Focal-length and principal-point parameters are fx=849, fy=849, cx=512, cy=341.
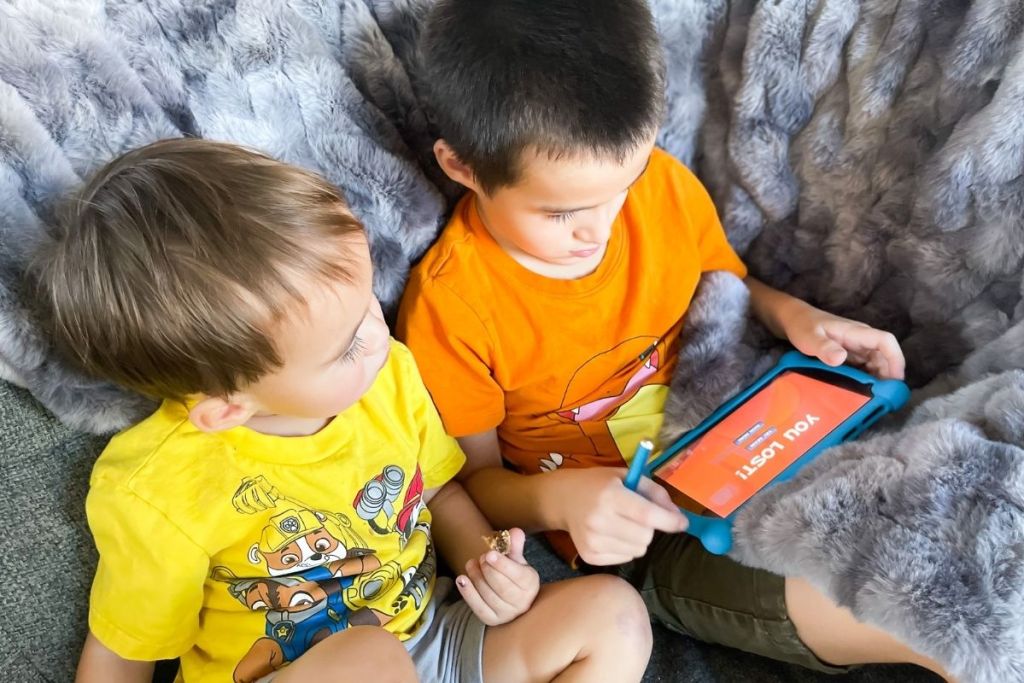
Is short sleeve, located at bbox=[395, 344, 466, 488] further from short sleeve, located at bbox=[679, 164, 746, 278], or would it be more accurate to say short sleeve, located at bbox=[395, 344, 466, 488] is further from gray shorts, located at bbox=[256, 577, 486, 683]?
short sleeve, located at bbox=[679, 164, 746, 278]

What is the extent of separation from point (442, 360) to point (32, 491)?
0.38 metres

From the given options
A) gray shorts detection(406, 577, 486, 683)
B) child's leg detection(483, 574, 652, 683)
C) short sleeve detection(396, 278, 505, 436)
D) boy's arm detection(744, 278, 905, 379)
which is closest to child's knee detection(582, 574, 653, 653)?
child's leg detection(483, 574, 652, 683)

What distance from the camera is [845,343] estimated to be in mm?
900

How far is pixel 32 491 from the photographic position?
0.72 m

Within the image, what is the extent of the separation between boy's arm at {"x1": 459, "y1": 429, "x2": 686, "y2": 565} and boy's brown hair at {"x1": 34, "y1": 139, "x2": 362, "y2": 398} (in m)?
0.30

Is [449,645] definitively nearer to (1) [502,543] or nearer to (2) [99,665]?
(1) [502,543]

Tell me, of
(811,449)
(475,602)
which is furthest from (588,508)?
(811,449)

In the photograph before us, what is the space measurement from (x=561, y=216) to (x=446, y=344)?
18cm

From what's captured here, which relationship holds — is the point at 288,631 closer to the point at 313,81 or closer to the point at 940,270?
the point at 313,81

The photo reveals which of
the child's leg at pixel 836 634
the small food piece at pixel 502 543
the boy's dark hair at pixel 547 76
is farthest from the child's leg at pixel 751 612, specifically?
the boy's dark hair at pixel 547 76

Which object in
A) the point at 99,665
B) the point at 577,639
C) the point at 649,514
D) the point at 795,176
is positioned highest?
the point at 795,176

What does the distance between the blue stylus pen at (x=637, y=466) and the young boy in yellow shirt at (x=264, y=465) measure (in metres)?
0.10

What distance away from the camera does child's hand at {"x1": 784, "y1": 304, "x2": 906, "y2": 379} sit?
2.88 feet

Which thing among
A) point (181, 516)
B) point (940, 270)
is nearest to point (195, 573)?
point (181, 516)
